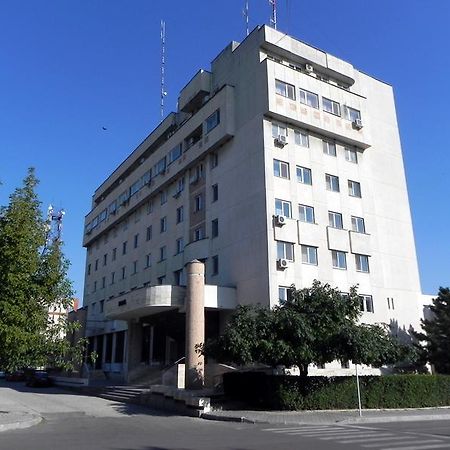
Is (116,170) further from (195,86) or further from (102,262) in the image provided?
(195,86)

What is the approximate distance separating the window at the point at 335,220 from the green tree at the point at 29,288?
18.5 m

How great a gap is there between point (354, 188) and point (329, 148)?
3.31 metres

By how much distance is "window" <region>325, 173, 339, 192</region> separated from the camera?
3316cm

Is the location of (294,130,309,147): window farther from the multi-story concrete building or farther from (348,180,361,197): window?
(348,180,361,197): window

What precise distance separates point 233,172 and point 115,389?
15.9m

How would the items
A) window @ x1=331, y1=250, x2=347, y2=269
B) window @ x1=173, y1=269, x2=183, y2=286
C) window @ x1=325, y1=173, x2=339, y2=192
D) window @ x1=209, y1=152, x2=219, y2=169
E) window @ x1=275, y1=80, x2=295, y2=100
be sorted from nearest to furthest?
window @ x1=331, y1=250, x2=347, y2=269
window @ x1=275, y1=80, x2=295, y2=100
window @ x1=325, y1=173, x2=339, y2=192
window @ x1=209, y1=152, x2=219, y2=169
window @ x1=173, y1=269, x2=183, y2=286

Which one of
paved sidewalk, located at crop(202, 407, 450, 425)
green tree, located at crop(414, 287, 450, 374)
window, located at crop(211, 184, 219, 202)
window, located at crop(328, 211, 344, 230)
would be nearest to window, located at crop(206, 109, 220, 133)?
window, located at crop(211, 184, 219, 202)

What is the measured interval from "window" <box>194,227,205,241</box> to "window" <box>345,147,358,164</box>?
11.5 meters

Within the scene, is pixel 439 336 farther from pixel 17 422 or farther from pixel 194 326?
pixel 17 422

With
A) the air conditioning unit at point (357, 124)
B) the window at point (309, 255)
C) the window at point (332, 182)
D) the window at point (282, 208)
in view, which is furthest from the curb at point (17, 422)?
the air conditioning unit at point (357, 124)

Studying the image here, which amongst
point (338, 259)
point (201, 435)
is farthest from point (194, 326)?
point (338, 259)

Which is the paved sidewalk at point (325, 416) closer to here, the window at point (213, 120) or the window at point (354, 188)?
the window at point (354, 188)

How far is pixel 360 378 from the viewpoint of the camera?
71.2ft

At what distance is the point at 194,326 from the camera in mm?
24688
